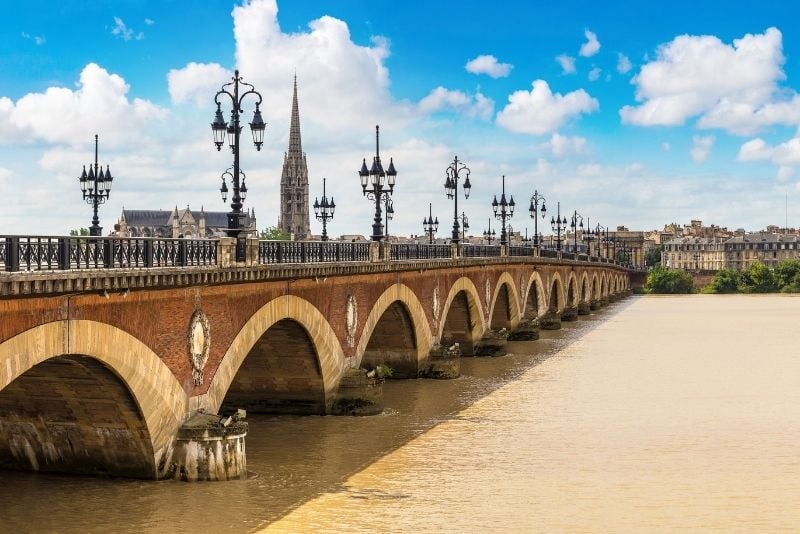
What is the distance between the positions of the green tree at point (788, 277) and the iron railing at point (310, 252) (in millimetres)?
113086

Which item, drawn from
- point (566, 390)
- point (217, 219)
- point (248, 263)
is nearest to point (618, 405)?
point (566, 390)

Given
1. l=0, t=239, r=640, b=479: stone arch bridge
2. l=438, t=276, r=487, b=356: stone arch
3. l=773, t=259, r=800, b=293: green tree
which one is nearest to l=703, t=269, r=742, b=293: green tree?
l=773, t=259, r=800, b=293: green tree

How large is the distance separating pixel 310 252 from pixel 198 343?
22.1 ft

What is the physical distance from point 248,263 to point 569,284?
66.1 meters

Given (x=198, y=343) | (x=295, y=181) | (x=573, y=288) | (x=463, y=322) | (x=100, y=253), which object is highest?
(x=295, y=181)

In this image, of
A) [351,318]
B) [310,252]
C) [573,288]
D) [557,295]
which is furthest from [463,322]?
[573,288]

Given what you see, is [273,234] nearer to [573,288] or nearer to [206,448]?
[573,288]

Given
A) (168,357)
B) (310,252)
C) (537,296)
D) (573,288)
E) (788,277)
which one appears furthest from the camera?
(788,277)

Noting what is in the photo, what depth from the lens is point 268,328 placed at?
2600 cm

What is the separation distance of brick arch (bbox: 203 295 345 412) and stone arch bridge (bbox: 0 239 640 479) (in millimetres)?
42

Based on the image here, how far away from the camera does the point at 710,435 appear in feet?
90.8

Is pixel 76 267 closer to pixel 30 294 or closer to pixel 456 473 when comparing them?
pixel 30 294

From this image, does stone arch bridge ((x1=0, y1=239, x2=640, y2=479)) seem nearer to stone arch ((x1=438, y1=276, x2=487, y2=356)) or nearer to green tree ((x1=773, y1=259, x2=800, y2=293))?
stone arch ((x1=438, y1=276, x2=487, y2=356))

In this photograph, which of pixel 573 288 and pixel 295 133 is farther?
pixel 295 133
